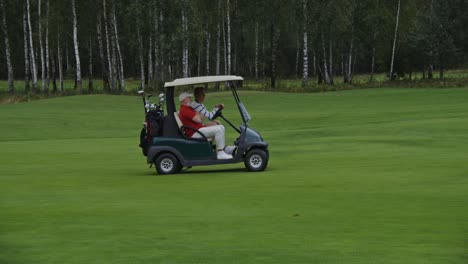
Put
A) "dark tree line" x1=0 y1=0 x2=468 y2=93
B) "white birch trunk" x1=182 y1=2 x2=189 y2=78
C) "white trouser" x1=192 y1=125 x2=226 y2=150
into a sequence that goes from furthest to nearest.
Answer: "dark tree line" x1=0 y1=0 x2=468 y2=93
"white birch trunk" x1=182 y1=2 x2=189 y2=78
"white trouser" x1=192 y1=125 x2=226 y2=150

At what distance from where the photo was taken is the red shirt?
16812mm

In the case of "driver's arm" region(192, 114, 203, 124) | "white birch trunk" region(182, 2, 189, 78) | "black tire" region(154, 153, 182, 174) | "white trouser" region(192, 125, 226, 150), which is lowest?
"black tire" region(154, 153, 182, 174)

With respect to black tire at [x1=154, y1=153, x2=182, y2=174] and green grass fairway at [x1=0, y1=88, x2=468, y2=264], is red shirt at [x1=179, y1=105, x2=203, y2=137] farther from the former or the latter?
green grass fairway at [x1=0, y1=88, x2=468, y2=264]

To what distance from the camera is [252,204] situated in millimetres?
11453

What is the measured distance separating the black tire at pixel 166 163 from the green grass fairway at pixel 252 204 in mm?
402

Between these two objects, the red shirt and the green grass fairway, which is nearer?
the green grass fairway

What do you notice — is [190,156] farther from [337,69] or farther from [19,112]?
[337,69]

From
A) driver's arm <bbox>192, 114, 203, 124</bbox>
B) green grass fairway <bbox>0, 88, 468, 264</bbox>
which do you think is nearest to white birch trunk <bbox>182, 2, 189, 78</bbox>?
green grass fairway <bbox>0, 88, 468, 264</bbox>

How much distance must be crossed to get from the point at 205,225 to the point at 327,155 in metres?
11.1

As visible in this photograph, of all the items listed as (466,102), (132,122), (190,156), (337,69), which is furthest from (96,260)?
(337,69)

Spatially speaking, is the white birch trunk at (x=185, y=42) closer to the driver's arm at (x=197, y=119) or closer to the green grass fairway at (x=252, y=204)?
the green grass fairway at (x=252, y=204)

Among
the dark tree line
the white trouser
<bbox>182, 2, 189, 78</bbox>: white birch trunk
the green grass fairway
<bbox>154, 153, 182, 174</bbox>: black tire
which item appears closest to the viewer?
the green grass fairway

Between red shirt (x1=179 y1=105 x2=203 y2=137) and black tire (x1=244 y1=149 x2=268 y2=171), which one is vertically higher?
red shirt (x1=179 y1=105 x2=203 y2=137)

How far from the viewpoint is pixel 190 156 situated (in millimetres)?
16891
